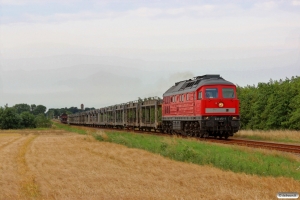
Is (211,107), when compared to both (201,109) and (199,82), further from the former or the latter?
(199,82)

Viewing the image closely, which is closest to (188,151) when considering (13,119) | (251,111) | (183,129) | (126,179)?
(126,179)

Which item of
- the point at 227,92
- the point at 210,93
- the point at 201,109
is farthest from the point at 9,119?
the point at 227,92

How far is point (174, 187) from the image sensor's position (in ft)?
47.2

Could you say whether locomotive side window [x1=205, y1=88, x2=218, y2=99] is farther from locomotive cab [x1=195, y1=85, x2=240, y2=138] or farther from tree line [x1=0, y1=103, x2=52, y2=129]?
tree line [x1=0, y1=103, x2=52, y2=129]

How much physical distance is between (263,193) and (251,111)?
2111 inches

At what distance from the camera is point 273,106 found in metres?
60.2

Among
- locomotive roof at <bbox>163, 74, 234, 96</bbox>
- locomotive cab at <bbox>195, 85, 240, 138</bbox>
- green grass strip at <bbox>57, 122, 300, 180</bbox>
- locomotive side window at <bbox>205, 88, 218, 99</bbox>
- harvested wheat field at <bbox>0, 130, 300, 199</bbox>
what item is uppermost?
locomotive roof at <bbox>163, 74, 234, 96</bbox>

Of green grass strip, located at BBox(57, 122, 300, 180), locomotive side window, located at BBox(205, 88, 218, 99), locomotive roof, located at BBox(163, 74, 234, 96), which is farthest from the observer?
locomotive roof, located at BBox(163, 74, 234, 96)

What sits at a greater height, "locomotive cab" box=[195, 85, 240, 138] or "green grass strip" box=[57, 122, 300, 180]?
"locomotive cab" box=[195, 85, 240, 138]

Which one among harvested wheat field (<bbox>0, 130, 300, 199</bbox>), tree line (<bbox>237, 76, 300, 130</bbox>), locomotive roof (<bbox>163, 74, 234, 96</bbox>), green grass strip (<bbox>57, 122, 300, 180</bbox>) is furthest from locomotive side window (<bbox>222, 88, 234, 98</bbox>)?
tree line (<bbox>237, 76, 300, 130</bbox>)

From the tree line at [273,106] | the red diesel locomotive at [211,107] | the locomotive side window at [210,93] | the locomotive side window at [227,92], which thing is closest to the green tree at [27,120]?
the tree line at [273,106]

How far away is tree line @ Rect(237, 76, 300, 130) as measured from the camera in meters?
57.0

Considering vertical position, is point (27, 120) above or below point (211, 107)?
above

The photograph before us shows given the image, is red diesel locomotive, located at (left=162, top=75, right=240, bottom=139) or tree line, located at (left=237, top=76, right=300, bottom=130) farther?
tree line, located at (left=237, top=76, right=300, bottom=130)
